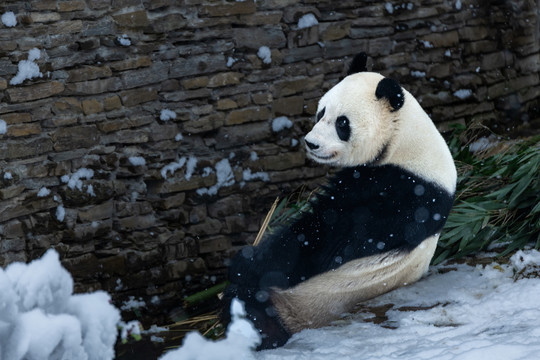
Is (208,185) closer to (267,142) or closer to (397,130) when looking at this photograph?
(267,142)

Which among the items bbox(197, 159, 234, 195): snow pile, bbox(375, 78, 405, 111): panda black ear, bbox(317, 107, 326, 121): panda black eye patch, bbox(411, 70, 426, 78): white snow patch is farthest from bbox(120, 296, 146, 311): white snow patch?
bbox(411, 70, 426, 78): white snow patch

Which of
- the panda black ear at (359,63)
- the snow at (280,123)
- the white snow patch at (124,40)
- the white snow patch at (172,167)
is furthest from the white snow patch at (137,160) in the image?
the panda black ear at (359,63)

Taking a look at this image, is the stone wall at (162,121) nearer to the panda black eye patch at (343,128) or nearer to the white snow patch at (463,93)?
the white snow patch at (463,93)

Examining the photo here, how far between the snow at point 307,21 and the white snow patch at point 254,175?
42.4 inches

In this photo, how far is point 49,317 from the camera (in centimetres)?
116

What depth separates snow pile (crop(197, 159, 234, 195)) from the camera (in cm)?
455

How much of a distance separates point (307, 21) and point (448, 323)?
9.33 feet

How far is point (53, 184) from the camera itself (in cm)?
404

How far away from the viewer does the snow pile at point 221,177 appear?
4.55 m

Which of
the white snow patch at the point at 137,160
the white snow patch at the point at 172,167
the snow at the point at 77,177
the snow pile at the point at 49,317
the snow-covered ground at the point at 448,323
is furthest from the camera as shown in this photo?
the white snow patch at the point at 172,167

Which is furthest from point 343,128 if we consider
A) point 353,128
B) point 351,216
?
point 351,216

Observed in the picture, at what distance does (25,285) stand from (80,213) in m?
3.07

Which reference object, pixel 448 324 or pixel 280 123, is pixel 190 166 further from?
pixel 448 324

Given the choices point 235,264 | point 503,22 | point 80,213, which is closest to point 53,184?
point 80,213
